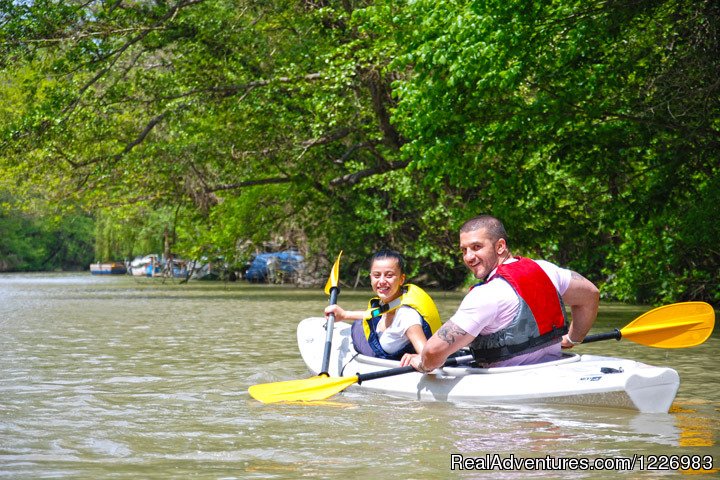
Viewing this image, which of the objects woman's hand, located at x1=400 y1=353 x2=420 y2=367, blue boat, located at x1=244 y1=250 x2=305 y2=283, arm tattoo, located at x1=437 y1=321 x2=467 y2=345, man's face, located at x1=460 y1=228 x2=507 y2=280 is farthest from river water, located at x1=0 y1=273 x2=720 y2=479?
blue boat, located at x1=244 y1=250 x2=305 y2=283

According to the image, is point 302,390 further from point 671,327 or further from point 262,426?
point 671,327

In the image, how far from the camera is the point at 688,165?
14.5 m

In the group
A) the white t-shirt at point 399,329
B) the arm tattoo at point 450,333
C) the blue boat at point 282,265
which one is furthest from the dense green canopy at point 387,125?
the arm tattoo at point 450,333

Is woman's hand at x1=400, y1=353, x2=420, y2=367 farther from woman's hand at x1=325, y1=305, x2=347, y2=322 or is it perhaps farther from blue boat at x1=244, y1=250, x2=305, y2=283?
blue boat at x1=244, y1=250, x2=305, y2=283

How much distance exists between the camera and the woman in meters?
7.62

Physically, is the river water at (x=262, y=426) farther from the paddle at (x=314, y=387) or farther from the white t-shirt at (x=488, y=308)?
the white t-shirt at (x=488, y=308)

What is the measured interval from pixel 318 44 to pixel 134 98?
4.01m

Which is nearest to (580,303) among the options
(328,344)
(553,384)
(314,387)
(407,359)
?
(553,384)

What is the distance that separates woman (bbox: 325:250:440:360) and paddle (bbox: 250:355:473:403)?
277mm

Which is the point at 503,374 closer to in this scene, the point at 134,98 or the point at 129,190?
the point at 134,98

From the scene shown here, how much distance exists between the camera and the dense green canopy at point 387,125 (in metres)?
13.6

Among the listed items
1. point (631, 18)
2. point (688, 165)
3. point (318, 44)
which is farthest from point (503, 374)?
point (318, 44)

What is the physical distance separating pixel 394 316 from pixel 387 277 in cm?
30

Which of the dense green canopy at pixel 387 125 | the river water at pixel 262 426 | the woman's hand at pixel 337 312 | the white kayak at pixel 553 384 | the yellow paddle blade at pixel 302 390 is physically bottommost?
the river water at pixel 262 426
